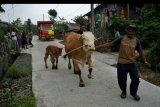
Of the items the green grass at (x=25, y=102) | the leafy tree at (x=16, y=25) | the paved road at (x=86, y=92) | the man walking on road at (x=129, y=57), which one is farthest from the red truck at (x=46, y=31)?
the man walking on road at (x=129, y=57)

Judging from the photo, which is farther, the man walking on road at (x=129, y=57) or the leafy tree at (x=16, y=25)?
the leafy tree at (x=16, y=25)

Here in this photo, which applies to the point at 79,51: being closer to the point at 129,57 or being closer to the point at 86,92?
the point at 86,92

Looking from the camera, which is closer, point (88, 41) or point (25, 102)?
point (25, 102)

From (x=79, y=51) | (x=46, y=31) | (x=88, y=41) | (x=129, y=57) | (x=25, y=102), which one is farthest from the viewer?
(x=46, y=31)

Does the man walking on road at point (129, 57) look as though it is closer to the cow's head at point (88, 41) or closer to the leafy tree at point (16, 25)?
the cow's head at point (88, 41)

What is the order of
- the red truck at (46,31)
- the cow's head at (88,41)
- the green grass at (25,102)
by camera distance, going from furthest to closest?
the red truck at (46,31)
the cow's head at (88,41)
the green grass at (25,102)

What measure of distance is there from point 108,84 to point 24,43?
20145 mm

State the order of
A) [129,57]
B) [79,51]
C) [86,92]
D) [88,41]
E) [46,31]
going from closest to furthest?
[129,57] → [86,92] → [88,41] → [79,51] → [46,31]

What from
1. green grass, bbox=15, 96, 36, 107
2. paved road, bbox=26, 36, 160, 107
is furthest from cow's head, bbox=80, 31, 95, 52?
green grass, bbox=15, 96, 36, 107

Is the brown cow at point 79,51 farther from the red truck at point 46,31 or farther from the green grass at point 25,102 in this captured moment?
the red truck at point 46,31

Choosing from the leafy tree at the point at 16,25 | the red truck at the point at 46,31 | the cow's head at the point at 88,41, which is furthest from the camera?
the red truck at the point at 46,31

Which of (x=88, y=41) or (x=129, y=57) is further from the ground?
(x=88, y=41)

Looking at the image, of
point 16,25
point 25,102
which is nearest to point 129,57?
point 25,102

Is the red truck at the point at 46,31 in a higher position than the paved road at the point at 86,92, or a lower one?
higher
